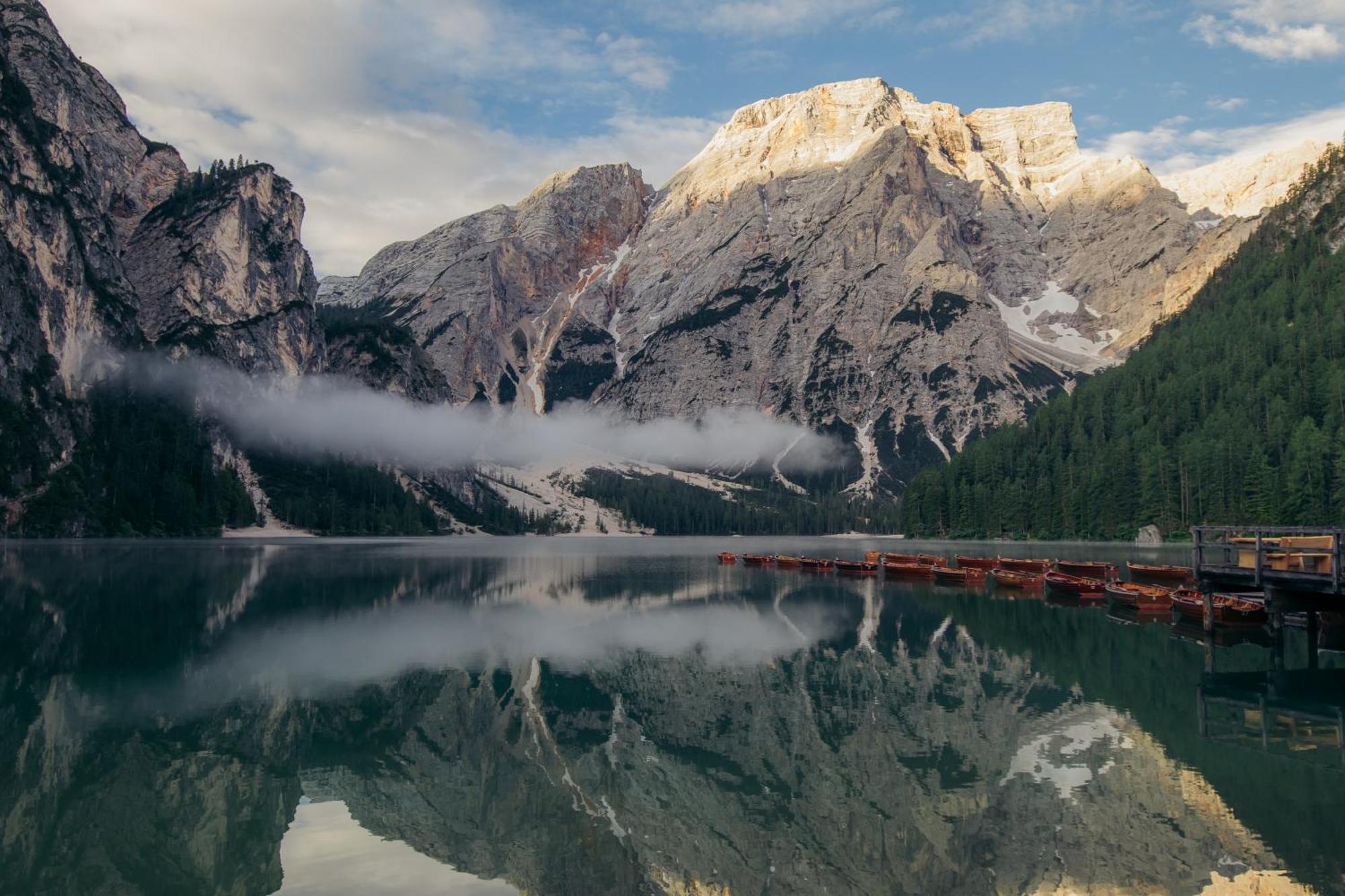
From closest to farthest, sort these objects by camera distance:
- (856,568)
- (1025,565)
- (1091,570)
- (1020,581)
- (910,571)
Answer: (1020,581), (1091,570), (1025,565), (910,571), (856,568)

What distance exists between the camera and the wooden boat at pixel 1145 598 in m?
56.1

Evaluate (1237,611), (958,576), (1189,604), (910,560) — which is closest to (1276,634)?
(1237,611)

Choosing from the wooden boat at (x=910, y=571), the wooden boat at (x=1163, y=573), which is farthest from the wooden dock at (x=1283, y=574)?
the wooden boat at (x=910, y=571)

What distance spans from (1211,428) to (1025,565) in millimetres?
62251

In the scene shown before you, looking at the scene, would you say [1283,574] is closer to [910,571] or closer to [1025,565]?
[1025,565]

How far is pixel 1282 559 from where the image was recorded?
139 ft

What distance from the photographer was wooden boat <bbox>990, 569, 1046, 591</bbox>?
249ft

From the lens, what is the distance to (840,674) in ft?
122

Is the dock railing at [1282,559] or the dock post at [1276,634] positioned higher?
the dock railing at [1282,559]

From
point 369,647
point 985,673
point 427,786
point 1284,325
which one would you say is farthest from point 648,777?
point 1284,325

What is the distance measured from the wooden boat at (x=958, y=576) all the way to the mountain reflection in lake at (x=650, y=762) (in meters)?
32.2

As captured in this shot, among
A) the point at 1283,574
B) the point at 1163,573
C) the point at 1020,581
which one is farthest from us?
the point at 1020,581

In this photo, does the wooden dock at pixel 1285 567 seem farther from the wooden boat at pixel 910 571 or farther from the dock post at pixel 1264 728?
the wooden boat at pixel 910 571

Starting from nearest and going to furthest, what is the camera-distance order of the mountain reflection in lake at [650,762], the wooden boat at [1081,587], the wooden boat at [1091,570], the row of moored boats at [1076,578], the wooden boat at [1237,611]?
the mountain reflection in lake at [650,762]
the wooden boat at [1237,611]
the row of moored boats at [1076,578]
the wooden boat at [1081,587]
the wooden boat at [1091,570]
